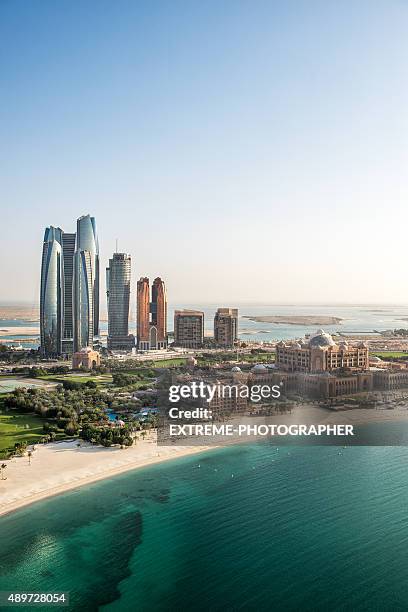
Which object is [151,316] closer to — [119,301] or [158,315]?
[158,315]

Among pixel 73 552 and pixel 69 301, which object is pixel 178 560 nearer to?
pixel 73 552

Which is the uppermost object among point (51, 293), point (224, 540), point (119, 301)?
point (51, 293)

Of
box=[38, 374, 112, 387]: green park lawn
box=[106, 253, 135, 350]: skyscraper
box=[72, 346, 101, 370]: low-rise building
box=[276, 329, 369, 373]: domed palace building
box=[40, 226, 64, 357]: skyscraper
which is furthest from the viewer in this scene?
box=[106, 253, 135, 350]: skyscraper

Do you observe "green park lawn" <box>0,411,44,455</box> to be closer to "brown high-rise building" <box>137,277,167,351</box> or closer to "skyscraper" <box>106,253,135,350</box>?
"brown high-rise building" <box>137,277,167,351</box>

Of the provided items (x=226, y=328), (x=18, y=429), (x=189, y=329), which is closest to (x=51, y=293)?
(x=189, y=329)

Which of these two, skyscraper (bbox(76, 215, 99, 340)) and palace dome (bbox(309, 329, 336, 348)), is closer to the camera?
palace dome (bbox(309, 329, 336, 348))

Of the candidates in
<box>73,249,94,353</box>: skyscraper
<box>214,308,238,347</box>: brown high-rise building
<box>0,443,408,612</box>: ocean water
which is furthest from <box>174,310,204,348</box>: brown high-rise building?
<box>0,443,408,612</box>: ocean water
